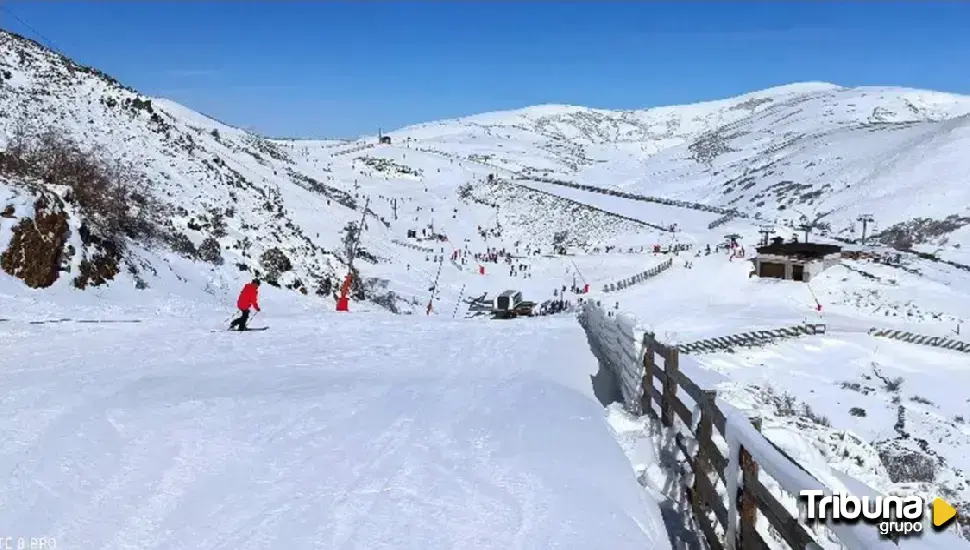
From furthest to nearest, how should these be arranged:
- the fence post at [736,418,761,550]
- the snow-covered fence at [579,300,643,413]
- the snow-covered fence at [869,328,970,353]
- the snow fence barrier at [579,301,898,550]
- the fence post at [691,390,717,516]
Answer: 1. the snow-covered fence at [869,328,970,353]
2. the snow-covered fence at [579,300,643,413]
3. the fence post at [691,390,717,516]
4. the fence post at [736,418,761,550]
5. the snow fence barrier at [579,301,898,550]

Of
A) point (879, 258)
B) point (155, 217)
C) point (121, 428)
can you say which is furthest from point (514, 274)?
point (121, 428)

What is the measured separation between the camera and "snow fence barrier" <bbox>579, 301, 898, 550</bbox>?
4371 mm

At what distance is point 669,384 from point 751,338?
88.8 ft

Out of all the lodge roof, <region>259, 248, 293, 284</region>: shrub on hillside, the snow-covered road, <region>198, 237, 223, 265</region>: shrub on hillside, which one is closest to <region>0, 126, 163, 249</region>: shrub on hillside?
<region>198, 237, 223, 265</region>: shrub on hillside

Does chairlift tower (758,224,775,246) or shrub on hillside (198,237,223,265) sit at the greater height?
chairlift tower (758,224,775,246)

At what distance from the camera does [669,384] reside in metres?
8.58

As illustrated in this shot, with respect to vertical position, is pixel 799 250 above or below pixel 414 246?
above

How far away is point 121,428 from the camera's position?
8.12 metres

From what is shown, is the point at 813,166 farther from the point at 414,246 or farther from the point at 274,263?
the point at 274,263

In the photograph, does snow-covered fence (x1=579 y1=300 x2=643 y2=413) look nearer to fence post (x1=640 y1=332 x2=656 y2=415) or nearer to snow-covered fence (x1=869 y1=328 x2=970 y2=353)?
fence post (x1=640 y1=332 x2=656 y2=415)

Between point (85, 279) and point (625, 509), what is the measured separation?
16595mm

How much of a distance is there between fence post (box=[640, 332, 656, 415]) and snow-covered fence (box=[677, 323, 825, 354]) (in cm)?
2112

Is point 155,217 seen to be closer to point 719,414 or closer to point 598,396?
point 598,396

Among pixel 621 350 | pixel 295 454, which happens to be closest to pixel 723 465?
pixel 295 454
